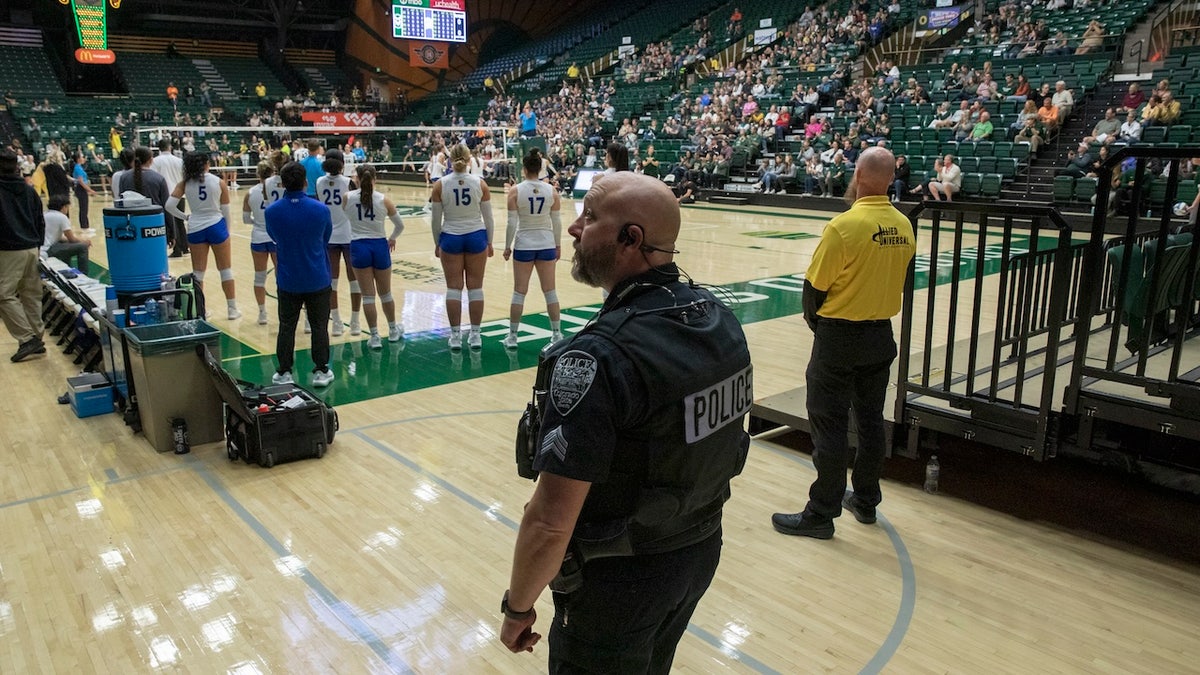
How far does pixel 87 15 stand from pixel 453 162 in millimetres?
27513

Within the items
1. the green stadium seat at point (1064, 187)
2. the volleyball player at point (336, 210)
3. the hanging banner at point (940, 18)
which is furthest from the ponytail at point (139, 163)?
the hanging banner at point (940, 18)

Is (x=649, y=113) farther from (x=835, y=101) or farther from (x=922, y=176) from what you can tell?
(x=922, y=176)

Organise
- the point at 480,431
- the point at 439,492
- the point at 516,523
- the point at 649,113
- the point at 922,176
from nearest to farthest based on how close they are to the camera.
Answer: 1. the point at 516,523
2. the point at 439,492
3. the point at 480,431
4. the point at 922,176
5. the point at 649,113

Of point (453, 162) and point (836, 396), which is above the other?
point (453, 162)

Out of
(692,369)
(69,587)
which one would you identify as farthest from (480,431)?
(692,369)

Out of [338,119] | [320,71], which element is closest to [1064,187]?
[338,119]

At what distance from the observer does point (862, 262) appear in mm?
3643

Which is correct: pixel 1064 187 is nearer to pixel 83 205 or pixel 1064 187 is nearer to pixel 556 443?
pixel 556 443

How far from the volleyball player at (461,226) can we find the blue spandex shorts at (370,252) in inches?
18.5

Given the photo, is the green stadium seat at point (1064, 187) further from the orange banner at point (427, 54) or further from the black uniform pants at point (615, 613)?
the orange banner at point (427, 54)

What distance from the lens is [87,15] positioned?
27.6m

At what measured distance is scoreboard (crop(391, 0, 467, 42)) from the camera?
101 ft

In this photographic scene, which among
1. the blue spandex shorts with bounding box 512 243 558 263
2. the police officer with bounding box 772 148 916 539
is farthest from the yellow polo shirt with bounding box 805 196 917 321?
the blue spandex shorts with bounding box 512 243 558 263

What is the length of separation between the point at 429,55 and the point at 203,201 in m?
30.4
